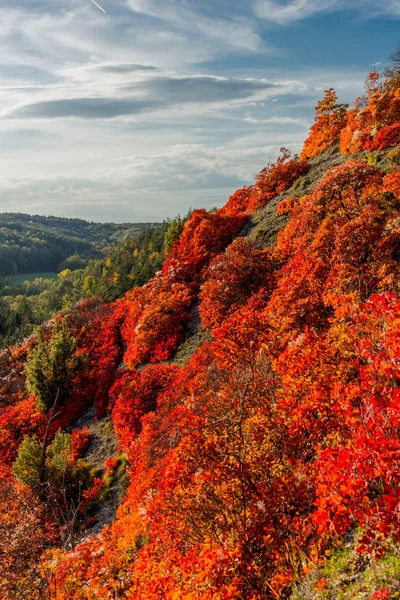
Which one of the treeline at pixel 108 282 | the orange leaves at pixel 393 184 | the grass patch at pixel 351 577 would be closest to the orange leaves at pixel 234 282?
the orange leaves at pixel 393 184

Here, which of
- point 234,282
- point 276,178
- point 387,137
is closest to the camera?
point 234,282

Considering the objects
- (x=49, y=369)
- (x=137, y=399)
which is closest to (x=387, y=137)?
(x=137, y=399)

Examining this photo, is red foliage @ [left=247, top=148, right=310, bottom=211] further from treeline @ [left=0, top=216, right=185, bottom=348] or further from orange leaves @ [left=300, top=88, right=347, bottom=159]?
treeline @ [left=0, top=216, right=185, bottom=348]

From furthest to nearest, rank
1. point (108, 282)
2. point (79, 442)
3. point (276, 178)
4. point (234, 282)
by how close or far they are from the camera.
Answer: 1. point (108, 282)
2. point (276, 178)
3. point (234, 282)
4. point (79, 442)

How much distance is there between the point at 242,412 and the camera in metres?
11.4

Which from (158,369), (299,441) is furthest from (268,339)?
(158,369)

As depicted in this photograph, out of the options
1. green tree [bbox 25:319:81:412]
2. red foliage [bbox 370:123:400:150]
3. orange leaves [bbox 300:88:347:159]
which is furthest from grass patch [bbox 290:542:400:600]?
orange leaves [bbox 300:88:347:159]

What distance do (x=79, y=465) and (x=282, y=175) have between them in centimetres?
4138

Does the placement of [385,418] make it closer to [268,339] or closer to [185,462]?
[185,462]

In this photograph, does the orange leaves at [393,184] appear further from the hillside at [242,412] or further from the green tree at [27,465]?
the green tree at [27,465]

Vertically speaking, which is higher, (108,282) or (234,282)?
(234,282)

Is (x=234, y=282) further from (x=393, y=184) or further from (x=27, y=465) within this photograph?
(x=27, y=465)

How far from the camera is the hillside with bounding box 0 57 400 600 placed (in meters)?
9.88

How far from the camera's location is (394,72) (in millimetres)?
49125
